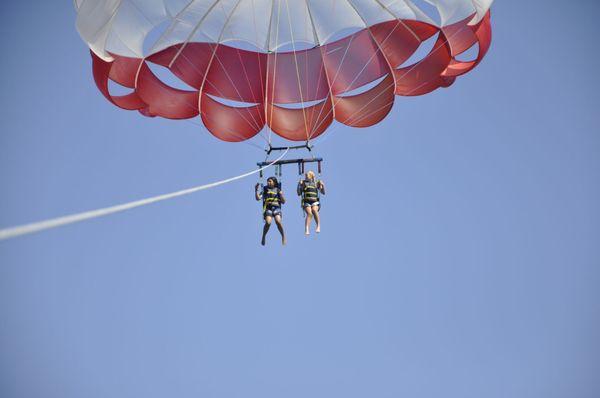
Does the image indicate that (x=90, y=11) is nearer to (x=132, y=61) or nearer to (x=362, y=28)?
(x=132, y=61)

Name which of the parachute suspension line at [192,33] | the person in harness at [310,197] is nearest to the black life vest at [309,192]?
the person in harness at [310,197]

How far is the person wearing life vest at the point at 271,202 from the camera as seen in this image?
13.0 meters

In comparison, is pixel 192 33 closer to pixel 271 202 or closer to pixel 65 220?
pixel 271 202

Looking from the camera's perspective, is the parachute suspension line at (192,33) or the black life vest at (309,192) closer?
the black life vest at (309,192)

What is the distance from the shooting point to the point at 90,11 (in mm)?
13008

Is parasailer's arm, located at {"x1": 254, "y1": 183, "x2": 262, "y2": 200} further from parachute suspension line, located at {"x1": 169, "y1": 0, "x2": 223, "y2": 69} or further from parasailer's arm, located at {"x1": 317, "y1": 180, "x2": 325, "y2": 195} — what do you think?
parachute suspension line, located at {"x1": 169, "y1": 0, "x2": 223, "y2": 69}

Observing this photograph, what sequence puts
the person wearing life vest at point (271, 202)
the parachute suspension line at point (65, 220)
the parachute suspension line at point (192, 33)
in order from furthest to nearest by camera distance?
the parachute suspension line at point (192, 33)
the person wearing life vest at point (271, 202)
the parachute suspension line at point (65, 220)

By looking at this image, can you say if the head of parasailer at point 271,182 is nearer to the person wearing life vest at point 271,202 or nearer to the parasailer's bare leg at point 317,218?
the person wearing life vest at point 271,202

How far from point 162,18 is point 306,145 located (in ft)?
11.2

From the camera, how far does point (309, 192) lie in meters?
13.2

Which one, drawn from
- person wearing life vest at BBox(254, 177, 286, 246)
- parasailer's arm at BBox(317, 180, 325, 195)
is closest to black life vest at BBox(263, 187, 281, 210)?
person wearing life vest at BBox(254, 177, 286, 246)

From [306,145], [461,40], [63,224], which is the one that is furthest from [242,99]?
[63,224]

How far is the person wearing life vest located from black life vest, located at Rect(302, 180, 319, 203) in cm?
40

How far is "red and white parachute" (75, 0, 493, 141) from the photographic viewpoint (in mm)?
13906
